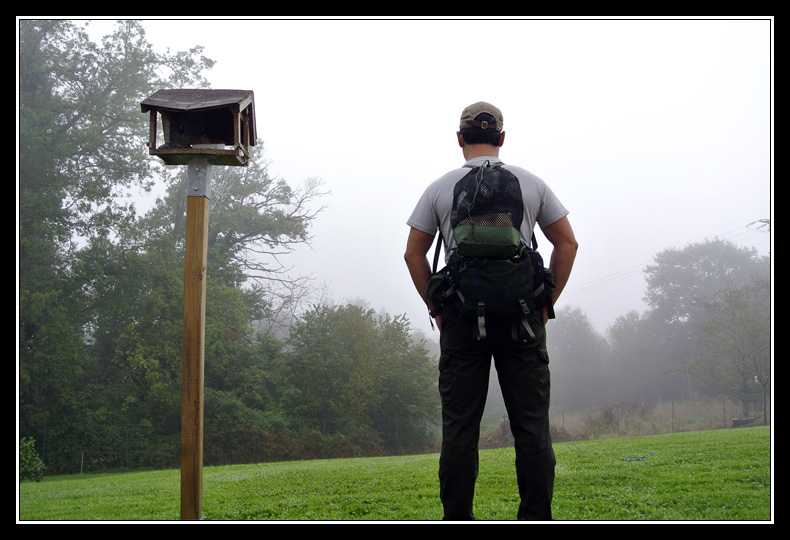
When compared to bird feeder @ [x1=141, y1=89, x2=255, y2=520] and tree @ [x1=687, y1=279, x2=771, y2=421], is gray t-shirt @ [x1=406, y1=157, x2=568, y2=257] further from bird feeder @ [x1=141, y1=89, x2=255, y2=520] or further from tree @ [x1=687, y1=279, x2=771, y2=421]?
tree @ [x1=687, y1=279, x2=771, y2=421]

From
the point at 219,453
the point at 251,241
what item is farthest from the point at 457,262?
the point at 251,241

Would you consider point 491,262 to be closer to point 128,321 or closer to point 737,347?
point 128,321

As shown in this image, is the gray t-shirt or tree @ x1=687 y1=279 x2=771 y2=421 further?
tree @ x1=687 y1=279 x2=771 y2=421

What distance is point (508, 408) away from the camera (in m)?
2.21

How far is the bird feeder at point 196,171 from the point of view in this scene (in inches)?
114

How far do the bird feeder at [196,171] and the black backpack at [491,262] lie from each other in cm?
131

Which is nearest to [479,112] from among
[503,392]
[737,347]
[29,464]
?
[503,392]

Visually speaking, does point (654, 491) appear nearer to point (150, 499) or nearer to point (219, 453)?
point (150, 499)

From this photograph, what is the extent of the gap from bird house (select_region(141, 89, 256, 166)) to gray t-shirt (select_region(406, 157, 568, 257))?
1.29m

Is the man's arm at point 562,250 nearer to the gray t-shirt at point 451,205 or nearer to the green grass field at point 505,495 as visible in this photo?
the gray t-shirt at point 451,205

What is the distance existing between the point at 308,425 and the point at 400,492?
55.6 ft

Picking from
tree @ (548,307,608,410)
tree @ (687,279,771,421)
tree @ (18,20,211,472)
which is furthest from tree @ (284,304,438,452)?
tree @ (548,307,608,410)

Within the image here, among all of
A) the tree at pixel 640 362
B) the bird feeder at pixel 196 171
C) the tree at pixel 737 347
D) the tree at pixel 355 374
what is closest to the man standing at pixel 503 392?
the bird feeder at pixel 196 171

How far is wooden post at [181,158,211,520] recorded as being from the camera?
2875mm
